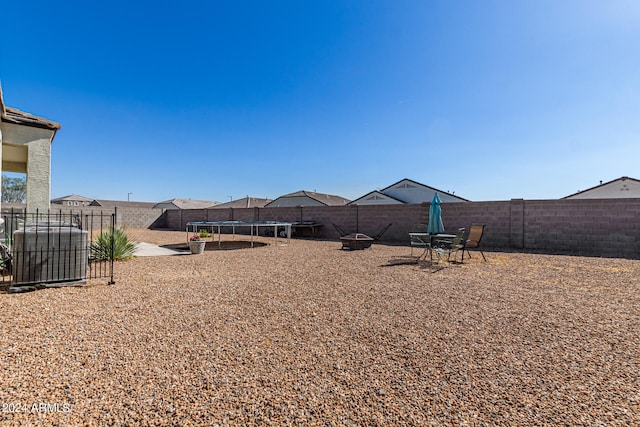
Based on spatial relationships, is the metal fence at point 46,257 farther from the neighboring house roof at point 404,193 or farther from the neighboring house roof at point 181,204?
the neighboring house roof at point 181,204

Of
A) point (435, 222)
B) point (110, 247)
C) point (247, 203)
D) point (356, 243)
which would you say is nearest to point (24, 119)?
point (110, 247)

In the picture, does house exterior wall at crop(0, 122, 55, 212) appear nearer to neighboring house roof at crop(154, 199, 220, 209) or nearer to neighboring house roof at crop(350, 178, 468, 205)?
neighboring house roof at crop(350, 178, 468, 205)

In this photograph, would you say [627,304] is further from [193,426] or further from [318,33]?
[318,33]

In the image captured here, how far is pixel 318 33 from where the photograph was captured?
10.1m

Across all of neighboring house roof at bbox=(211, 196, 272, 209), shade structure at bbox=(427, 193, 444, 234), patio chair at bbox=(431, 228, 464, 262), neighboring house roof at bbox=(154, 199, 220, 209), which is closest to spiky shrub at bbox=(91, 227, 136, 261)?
patio chair at bbox=(431, 228, 464, 262)

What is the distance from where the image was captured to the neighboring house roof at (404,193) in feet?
74.2

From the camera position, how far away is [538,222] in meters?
10.7

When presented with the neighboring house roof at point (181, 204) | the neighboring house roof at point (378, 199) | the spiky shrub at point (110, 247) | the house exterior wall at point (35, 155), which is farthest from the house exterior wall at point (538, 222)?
the neighboring house roof at point (181, 204)

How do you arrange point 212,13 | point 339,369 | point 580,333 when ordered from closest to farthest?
point 339,369, point 580,333, point 212,13

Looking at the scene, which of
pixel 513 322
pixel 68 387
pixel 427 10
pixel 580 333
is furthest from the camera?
pixel 427 10

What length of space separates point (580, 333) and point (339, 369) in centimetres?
280

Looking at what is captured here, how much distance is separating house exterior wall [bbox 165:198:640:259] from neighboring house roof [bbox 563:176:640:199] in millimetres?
11434

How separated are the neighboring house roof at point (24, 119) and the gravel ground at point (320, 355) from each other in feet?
17.6

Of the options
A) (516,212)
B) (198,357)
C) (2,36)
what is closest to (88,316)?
(198,357)
